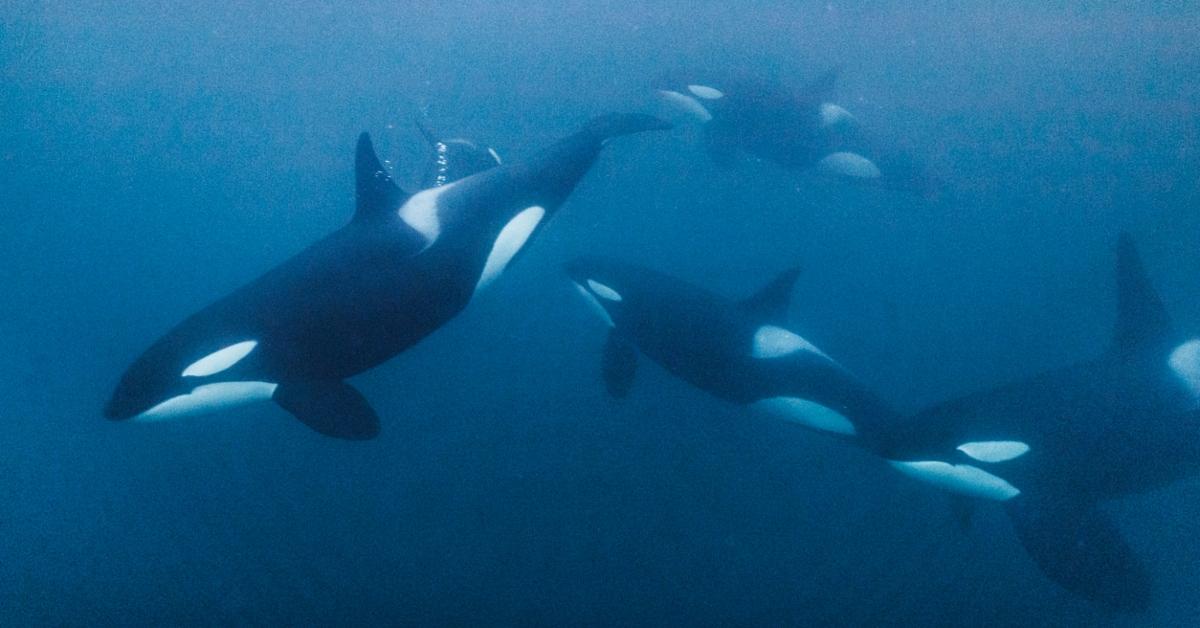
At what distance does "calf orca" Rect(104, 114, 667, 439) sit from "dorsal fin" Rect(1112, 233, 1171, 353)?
16.9 ft

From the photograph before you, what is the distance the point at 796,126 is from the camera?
9234 mm

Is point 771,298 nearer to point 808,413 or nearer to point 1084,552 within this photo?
point 808,413

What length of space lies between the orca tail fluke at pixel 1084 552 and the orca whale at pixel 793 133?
5459 millimetres

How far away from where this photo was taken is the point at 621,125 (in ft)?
21.1

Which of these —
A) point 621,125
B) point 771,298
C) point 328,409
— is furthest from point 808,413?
point 328,409

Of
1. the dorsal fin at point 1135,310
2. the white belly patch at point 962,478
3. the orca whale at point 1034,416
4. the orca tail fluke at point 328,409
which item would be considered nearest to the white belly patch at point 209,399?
the orca tail fluke at point 328,409

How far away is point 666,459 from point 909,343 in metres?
3.53

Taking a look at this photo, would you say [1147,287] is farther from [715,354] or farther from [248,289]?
[248,289]

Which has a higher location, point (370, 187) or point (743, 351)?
point (370, 187)

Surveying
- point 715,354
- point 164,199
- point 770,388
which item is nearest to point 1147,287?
point 770,388

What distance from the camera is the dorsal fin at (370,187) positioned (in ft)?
16.7

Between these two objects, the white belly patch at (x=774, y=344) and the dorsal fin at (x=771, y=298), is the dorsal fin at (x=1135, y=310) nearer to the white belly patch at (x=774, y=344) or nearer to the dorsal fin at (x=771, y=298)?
the white belly patch at (x=774, y=344)

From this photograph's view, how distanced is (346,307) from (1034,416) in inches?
205

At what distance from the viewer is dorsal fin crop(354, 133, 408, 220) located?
5.09 m
